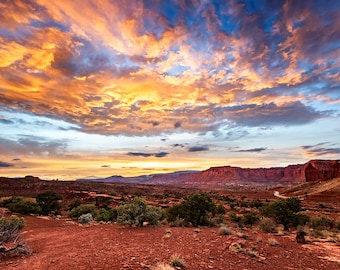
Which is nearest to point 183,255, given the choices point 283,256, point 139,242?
point 139,242

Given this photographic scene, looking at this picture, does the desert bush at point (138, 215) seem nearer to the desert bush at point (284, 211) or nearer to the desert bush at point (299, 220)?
the desert bush at point (284, 211)

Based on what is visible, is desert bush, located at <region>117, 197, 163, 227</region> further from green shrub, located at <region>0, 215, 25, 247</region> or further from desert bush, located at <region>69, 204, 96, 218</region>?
desert bush, located at <region>69, 204, 96, 218</region>

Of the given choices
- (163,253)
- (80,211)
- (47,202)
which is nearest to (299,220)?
(163,253)

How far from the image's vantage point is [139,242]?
39.2 ft

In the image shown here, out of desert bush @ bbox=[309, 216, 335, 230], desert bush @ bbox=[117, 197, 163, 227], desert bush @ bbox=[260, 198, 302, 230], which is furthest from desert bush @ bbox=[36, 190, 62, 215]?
desert bush @ bbox=[309, 216, 335, 230]

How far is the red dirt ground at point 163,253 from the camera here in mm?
8648

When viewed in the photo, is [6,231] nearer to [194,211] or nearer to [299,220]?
[194,211]

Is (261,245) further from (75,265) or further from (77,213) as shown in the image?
(77,213)

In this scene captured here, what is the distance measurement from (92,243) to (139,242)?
213 cm

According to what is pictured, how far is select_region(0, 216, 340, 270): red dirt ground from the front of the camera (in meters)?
8.65

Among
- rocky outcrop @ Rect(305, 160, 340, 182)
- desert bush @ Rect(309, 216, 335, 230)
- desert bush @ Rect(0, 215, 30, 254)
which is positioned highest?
rocky outcrop @ Rect(305, 160, 340, 182)

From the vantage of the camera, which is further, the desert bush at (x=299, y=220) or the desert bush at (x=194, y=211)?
the desert bush at (x=299, y=220)

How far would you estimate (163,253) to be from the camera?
9.72 m

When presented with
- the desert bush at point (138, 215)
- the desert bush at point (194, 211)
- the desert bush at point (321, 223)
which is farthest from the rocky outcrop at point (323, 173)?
the desert bush at point (138, 215)
